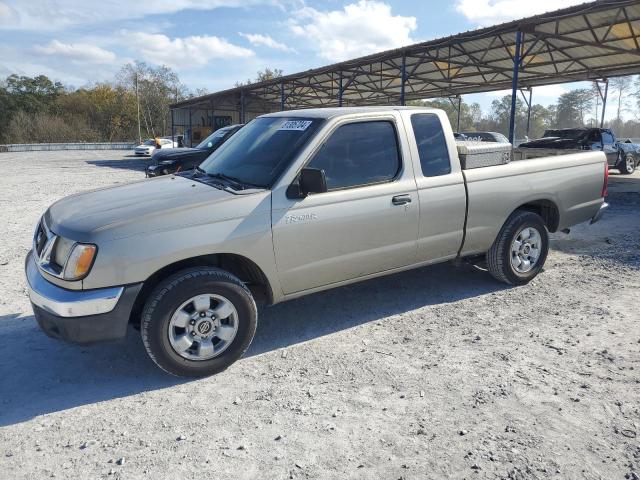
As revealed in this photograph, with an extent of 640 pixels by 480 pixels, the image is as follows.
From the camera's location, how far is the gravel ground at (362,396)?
2598 millimetres

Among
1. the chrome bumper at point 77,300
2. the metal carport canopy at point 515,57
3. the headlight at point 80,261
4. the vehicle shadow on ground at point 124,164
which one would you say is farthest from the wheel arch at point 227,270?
the vehicle shadow on ground at point 124,164

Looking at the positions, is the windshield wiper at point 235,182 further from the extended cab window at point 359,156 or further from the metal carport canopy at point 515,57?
the metal carport canopy at point 515,57

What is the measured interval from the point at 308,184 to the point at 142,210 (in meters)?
1.20

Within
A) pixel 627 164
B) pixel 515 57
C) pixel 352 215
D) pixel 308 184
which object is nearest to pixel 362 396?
pixel 352 215

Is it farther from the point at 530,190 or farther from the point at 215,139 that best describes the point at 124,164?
the point at 530,190

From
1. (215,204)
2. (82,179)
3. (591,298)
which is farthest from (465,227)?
(82,179)

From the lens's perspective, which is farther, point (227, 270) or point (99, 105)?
point (99, 105)

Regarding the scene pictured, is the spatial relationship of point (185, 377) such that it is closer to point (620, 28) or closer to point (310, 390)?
point (310, 390)

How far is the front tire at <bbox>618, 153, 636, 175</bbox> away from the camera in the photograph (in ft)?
58.8

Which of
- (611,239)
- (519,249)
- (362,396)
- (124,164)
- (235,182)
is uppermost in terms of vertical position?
(235,182)

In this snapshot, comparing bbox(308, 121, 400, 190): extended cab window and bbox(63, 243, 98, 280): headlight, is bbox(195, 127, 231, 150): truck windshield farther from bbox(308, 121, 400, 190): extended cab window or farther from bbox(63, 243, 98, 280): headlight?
bbox(63, 243, 98, 280): headlight

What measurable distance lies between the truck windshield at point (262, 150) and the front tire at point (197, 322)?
2.90ft

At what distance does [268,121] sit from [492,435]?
128 inches

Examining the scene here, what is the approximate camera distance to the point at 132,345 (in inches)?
157
